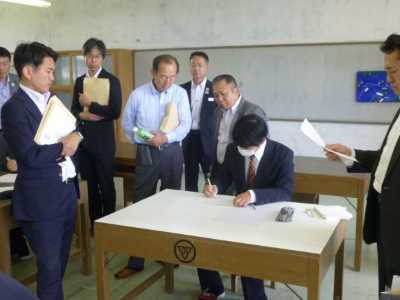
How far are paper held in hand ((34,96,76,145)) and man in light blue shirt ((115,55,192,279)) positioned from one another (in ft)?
2.80

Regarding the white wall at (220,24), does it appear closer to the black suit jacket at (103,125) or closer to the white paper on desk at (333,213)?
Result: the black suit jacket at (103,125)

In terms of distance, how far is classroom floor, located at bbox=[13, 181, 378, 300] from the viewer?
264cm

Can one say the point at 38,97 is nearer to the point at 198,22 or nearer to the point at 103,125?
the point at 103,125

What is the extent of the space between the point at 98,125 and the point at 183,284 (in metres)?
1.35

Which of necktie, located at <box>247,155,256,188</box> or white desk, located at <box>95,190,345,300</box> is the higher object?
necktie, located at <box>247,155,256,188</box>

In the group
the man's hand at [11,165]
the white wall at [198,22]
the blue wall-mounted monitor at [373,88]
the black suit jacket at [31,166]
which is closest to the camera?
the black suit jacket at [31,166]

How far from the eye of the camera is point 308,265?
1.56 meters

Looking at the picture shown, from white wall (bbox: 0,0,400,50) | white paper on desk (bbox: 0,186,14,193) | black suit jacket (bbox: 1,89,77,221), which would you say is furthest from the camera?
white wall (bbox: 0,0,400,50)

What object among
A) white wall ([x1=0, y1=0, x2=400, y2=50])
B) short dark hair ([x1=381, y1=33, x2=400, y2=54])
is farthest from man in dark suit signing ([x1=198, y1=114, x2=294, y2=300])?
white wall ([x1=0, y1=0, x2=400, y2=50])

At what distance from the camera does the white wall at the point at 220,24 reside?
5.02m

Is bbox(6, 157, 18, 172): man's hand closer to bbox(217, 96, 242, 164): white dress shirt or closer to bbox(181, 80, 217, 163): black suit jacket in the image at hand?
bbox(217, 96, 242, 164): white dress shirt

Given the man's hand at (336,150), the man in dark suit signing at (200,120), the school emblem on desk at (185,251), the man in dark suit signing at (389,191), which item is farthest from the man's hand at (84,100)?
the man in dark suit signing at (389,191)

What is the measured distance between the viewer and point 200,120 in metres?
3.74

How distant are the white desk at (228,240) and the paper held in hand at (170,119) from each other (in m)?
0.75
